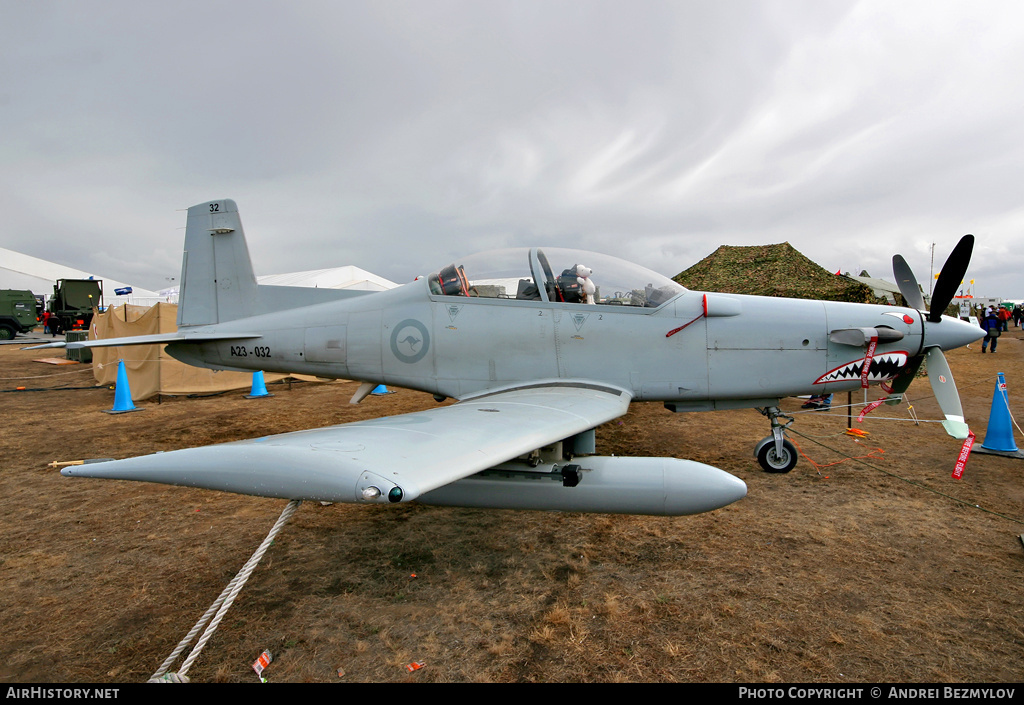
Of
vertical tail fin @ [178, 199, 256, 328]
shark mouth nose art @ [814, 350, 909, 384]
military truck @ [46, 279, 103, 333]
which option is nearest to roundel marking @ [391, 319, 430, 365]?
vertical tail fin @ [178, 199, 256, 328]

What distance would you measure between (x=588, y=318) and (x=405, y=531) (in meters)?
2.50

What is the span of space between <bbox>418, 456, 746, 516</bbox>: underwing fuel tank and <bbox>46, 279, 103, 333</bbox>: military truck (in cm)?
3289

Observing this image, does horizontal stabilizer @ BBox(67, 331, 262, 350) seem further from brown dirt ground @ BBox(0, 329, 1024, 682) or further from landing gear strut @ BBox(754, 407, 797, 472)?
landing gear strut @ BBox(754, 407, 797, 472)

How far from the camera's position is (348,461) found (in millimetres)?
1893

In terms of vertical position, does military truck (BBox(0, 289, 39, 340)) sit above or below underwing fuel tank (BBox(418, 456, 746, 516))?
above

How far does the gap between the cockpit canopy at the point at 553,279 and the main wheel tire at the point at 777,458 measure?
202 cm

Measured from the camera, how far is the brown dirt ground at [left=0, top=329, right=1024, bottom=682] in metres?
2.29

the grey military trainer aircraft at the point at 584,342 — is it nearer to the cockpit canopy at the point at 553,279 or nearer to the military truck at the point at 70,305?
the cockpit canopy at the point at 553,279

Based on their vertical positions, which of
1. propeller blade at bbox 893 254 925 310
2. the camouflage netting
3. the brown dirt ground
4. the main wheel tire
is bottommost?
the brown dirt ground

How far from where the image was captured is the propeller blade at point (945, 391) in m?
4.61

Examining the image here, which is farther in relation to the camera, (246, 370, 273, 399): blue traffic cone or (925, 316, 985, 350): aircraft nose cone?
(246, 370, 273, 399): blue traffic cone

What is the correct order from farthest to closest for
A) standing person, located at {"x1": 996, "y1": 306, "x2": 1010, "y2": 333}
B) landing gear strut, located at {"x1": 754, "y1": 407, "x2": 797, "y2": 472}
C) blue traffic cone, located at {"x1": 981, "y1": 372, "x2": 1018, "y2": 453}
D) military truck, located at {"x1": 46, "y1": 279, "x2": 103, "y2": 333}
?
military truck, located at {"x1": 46, "y1": 279, "x2": 103, "y2": 333}
standing person, located at {"x1": 996, "y1": 306, "x2": 1010, "y2": 333}
blue traffic cone, located at {"x1": 981, "y1": 372, "x2": 1018, "y2": 453}
landing gear strut, located at {"x1": 754, "y1": 407, "x2": 797, "y2": 472}

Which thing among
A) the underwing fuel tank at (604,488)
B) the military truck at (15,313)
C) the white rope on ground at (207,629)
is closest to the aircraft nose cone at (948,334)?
the underwing fuel tank at (604,488)
